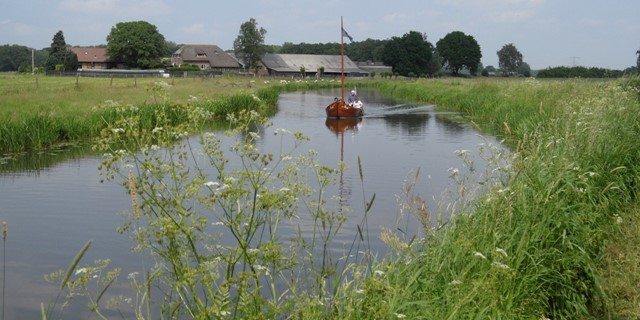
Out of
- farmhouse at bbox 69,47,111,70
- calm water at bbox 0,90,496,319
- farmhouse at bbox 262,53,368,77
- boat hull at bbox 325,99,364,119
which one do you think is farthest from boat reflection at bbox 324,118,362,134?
farmhouse at bbox 69,47,111,70

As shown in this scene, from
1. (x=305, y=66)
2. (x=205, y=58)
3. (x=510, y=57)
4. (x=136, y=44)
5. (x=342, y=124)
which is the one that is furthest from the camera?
(x=510, y=57)

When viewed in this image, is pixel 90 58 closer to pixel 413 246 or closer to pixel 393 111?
pixel 393 111

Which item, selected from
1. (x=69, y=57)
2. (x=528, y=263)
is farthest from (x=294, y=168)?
(x=69, y=57)

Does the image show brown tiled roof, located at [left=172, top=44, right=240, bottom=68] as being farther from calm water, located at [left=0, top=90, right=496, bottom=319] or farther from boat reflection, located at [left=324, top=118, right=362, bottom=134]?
calm water, located at [left=0, top=90, right=496, bottom=319]

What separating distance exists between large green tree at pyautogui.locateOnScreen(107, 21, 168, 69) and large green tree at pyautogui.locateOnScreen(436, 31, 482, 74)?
55.4 meters

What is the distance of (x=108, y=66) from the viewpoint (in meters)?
110

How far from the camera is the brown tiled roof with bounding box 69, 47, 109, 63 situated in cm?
11188

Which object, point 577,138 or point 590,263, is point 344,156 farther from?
point 590,263

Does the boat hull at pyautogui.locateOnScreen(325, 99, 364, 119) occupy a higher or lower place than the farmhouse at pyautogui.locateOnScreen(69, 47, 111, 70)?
lower

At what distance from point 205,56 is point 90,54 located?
61.4ft

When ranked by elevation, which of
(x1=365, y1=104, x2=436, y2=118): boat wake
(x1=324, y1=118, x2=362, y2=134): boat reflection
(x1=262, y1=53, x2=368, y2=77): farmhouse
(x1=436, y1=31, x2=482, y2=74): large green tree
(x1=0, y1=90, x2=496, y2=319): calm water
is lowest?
(x1=0, y1=90, x2=496, y2=319): calm water

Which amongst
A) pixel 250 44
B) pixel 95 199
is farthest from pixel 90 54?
pixel 95 199

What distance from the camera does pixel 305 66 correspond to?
410ft

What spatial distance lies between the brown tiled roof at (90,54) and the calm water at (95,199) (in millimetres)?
94513
